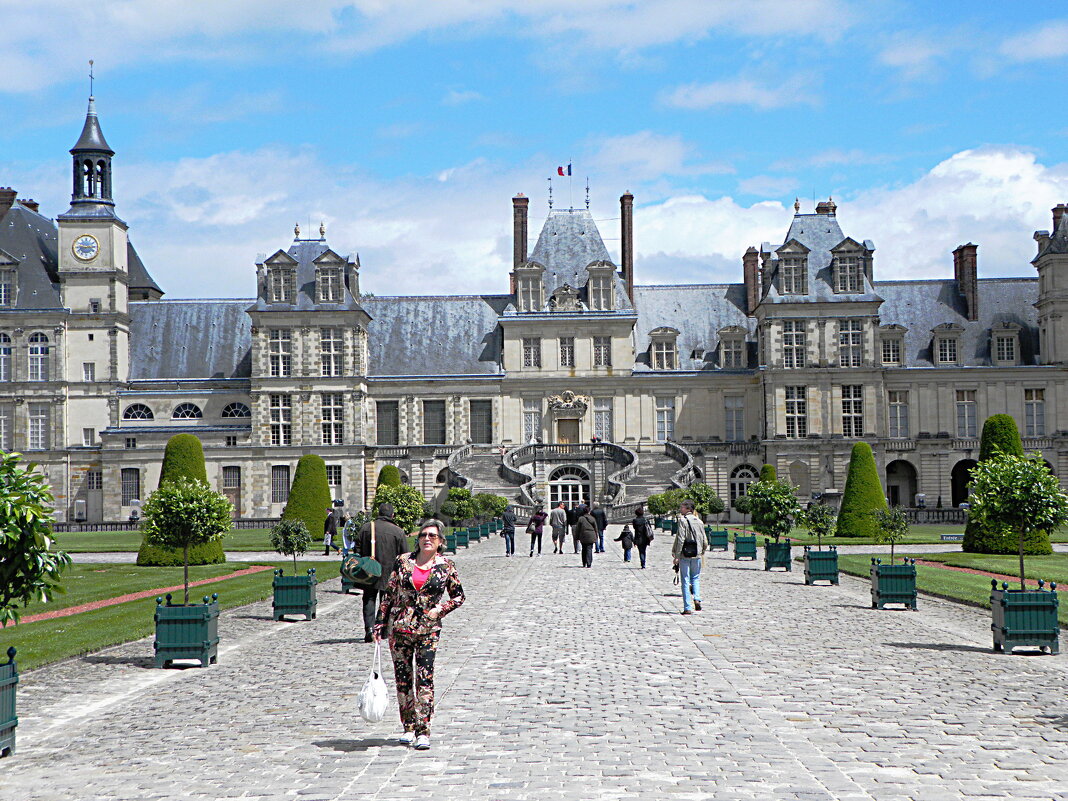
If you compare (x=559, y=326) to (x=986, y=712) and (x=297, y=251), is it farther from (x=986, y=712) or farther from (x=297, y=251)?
(x=986, y=712)

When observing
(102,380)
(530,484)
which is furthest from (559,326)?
(102,380)

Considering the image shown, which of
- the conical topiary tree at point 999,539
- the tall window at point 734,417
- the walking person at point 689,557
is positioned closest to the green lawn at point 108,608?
the walking person at point 689,557

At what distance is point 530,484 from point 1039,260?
29116 mm

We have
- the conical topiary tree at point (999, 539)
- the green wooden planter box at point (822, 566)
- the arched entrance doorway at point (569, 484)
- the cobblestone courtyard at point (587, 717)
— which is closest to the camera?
the cobblestone courtyard at point (587, 717)

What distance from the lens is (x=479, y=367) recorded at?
66375 mm

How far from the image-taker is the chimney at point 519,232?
222 ft

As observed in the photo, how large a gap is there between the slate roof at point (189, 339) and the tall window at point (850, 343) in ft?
103

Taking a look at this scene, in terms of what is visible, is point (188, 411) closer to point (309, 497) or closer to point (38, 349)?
point (38, 349)

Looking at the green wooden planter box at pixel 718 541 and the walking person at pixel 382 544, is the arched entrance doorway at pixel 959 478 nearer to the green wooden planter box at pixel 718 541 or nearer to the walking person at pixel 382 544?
the green wooden planter box at pixel 718 541

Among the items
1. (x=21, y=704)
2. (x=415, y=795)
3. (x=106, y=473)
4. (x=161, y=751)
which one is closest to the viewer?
(x=415, y=795)

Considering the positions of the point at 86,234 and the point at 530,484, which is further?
the point at 86,234

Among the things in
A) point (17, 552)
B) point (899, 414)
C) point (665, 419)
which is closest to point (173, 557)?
point (17, 552)

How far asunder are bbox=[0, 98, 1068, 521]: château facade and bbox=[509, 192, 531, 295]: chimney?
2.30ft

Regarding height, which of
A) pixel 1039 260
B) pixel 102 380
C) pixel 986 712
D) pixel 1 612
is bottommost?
pixel 986 712
